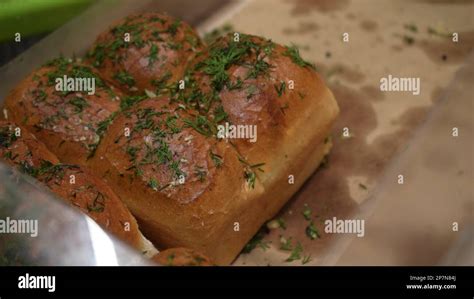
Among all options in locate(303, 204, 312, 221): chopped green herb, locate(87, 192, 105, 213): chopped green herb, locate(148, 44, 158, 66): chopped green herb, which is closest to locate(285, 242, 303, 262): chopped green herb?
locate(303, 204, 312, 221): chopped green herb

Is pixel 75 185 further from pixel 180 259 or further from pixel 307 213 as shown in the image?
pixel 307 213

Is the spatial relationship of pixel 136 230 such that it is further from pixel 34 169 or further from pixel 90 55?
pixel 90 55

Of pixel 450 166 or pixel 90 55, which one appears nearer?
pixel 450 166

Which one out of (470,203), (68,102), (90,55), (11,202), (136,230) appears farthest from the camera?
(90,55)

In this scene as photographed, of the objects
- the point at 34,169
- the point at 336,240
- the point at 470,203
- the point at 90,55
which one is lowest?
the point at 336,240

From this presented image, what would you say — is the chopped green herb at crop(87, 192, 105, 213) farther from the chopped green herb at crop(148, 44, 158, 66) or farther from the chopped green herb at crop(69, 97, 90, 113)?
the chopped green herb at crop(148, 44, 158, 66)

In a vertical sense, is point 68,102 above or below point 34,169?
above
